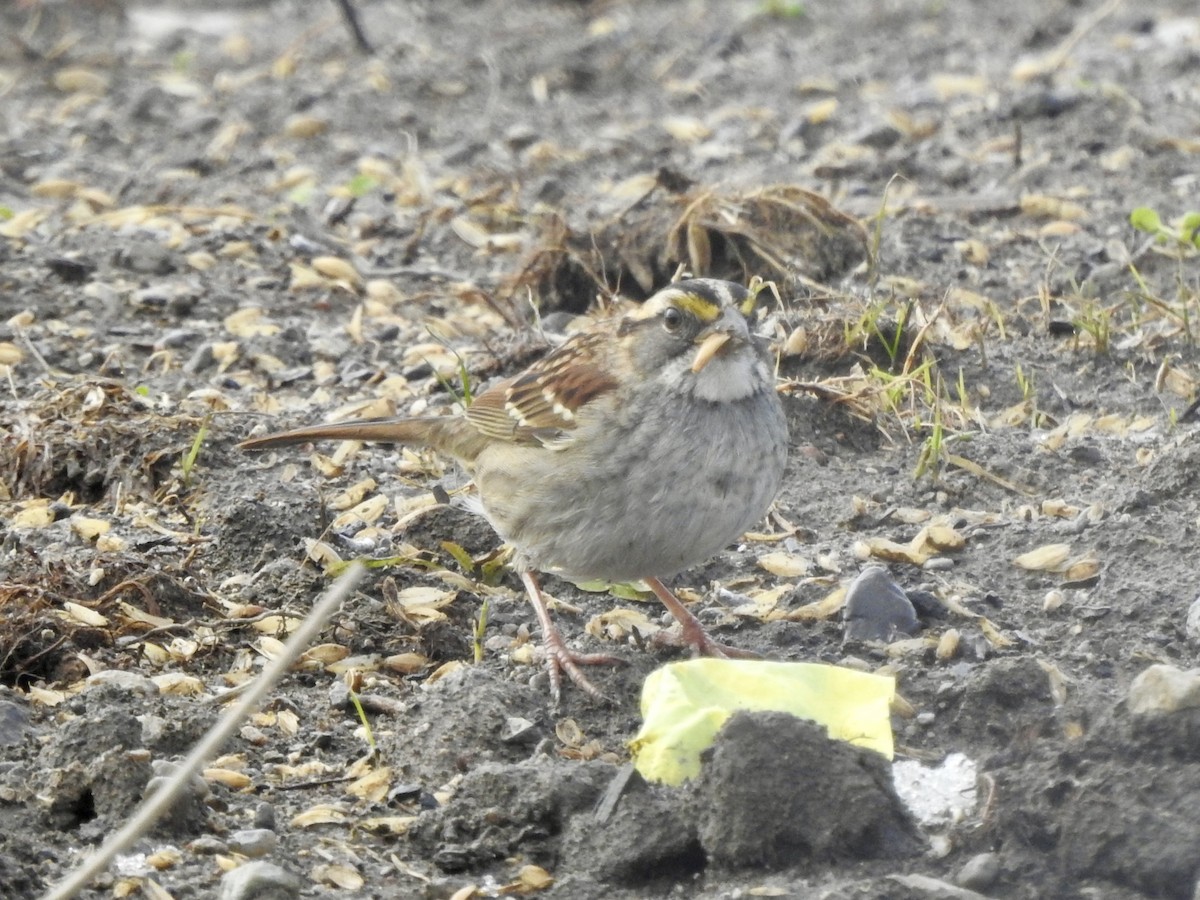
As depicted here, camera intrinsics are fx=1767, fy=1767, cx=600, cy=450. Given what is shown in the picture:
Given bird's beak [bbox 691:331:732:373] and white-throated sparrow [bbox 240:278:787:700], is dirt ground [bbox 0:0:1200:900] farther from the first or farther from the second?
bird's beak [bbox 691:331:732:373]

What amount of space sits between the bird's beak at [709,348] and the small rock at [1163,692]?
113 centimetres

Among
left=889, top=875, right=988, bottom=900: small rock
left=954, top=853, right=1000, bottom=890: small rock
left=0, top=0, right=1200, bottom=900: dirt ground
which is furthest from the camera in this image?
left=0, top=0, right=1200, bottom=900: dirt ground

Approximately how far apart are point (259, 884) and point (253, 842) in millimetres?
220

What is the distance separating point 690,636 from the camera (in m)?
4.07

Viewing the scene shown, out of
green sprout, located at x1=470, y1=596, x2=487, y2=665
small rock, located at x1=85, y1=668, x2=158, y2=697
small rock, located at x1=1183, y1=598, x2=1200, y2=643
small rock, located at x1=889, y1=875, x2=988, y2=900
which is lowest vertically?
green sprout, located at x1=470, y1=596, x2=487, y2=665

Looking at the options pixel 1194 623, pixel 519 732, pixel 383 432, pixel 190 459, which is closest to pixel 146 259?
pixel 190 459

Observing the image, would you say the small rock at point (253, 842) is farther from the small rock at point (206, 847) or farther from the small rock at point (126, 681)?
the small rock at point (126, 681)

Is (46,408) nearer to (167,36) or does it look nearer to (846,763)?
(846,763)

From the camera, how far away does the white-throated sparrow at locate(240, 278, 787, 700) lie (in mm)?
3805

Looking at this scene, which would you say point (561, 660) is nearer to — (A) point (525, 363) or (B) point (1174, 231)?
(A) point (525, 363)

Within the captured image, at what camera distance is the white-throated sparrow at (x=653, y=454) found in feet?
12.5

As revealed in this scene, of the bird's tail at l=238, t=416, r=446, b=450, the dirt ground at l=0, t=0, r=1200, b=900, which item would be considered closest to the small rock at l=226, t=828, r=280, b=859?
the dirt ground at l=0, t=0, r=1200, b=900

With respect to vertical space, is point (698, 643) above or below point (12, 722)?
below

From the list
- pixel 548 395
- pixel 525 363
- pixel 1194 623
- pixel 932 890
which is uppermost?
pixel 548 395
